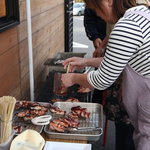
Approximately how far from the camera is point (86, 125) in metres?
1.51

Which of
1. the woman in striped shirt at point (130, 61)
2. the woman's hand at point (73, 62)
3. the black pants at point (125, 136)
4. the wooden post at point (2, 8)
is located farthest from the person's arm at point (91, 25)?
the woman in striped shirt at point (130, 61)

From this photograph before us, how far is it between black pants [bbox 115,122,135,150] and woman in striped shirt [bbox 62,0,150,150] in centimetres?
49

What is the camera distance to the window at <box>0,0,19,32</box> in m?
1.68

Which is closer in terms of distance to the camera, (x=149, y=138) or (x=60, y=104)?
(x=149, y=138)

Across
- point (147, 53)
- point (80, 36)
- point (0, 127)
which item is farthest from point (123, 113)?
point (80, 36)

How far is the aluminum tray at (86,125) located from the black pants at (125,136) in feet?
1.09

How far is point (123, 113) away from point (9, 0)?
1.02m

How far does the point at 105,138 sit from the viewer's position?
288 cm

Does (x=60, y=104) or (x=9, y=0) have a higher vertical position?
(x=9, y=0)

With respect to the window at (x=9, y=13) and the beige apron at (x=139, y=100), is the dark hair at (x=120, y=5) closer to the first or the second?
the beige apron at (x=139, y=100)

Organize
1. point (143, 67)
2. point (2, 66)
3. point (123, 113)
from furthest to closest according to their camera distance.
Answer: 1. point (123, 113)
2. point (2, 66)
3. point (143, 67)

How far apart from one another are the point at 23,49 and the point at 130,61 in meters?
1.06

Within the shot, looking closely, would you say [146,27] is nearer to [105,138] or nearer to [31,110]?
[31,110]

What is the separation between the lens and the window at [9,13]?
1.68 metres
